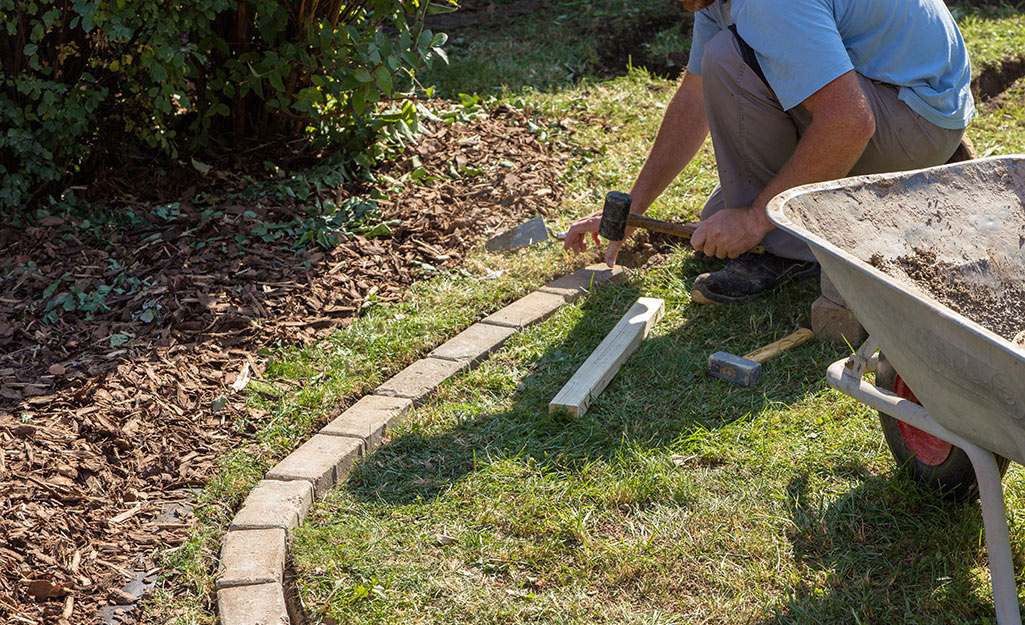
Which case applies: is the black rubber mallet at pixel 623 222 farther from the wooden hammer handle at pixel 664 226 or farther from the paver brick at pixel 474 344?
the paver brick at pixel 474 344

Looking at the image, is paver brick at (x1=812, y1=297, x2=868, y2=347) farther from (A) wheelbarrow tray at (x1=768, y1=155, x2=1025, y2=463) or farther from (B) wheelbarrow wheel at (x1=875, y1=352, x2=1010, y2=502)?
(A) wheelbarrow tray at (x1=768, y1=155, x2=1025, y2=463)

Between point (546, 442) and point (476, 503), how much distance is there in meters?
0.39

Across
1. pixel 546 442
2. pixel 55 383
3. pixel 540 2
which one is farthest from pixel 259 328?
pixel 540 2

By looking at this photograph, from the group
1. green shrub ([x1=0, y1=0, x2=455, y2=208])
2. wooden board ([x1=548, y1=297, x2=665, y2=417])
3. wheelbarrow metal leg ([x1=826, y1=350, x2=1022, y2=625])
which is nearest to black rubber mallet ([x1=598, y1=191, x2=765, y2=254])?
wooden board ([x1=548, y1=297, x2=665, y2=417])

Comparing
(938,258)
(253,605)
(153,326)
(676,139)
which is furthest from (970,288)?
(153,326)

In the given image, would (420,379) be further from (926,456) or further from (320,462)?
(926,456)

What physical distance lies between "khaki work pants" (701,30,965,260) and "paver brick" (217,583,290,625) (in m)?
2.35

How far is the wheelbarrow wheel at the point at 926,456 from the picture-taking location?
2.56 meters

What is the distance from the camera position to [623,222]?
374 centimetres

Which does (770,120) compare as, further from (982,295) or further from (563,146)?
(563,146)

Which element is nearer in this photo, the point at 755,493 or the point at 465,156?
the point at 755,493

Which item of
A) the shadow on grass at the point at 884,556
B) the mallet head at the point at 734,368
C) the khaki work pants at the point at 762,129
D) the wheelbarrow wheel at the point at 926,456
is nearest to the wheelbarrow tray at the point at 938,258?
the wheelbarrow wheel at the point at 926,456

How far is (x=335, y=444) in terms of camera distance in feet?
10.2

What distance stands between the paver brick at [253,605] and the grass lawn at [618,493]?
0.07m
